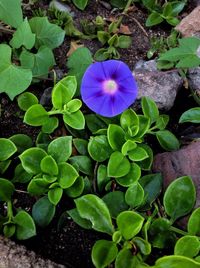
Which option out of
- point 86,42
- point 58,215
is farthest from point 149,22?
point 58,215

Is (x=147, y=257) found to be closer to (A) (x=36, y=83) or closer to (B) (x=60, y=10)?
(A) (x=36, y=83)

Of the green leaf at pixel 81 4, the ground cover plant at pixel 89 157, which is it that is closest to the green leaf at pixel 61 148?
the ground cover plant at pixel 89 157

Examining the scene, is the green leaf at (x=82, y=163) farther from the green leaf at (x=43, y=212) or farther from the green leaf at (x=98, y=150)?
the green leaf at (x=43, y=212)

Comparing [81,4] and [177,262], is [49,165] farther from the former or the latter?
[81,4]

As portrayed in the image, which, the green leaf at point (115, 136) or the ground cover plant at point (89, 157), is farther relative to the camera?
the green leaf at point (115, 136)

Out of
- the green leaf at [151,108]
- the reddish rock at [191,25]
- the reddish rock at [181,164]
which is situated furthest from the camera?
the reddish rock at [191,25]

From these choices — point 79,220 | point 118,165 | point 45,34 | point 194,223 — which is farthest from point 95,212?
point 45,34
